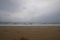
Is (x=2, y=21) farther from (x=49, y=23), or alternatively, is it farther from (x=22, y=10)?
(x=49, y=23)

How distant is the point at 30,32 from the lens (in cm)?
56

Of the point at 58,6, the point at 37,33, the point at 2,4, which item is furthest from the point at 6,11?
the point at 58,6

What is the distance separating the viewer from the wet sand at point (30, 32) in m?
0.55

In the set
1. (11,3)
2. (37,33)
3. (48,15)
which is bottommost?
(37,33)

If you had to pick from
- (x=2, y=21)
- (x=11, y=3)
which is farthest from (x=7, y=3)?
(x=2, y=21)

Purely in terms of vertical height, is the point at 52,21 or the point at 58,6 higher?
the point at 58,6

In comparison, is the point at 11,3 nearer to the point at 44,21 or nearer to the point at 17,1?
the point at 17,1

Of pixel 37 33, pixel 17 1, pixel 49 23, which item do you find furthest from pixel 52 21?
pixel 17 1

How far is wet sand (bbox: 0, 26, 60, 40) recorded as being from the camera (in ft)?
1.82

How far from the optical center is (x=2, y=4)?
62cm

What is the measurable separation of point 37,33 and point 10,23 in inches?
8.3

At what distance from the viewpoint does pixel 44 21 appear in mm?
632

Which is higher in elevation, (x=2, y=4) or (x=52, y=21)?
(x=2, y=4)

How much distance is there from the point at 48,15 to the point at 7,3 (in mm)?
319
